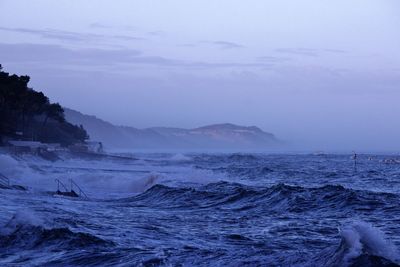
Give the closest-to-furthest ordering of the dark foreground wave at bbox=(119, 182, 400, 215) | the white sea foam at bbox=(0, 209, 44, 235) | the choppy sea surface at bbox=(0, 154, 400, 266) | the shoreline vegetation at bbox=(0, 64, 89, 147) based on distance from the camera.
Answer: the choppy sea surface at bbox=(0, 154, 400, 266) → the white sea foam at bbox=(0, 209, 44, 235) → the dark foreground wave at bbox=(119, 182, 400, 215) → the shoreline vegetation at bbox=(0, 64, 89, 147)

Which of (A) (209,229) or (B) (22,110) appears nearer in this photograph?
(A) (209,229)

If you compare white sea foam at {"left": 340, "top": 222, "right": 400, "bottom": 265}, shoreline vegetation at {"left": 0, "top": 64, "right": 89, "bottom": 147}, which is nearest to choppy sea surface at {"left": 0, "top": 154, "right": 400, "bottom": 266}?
white sea foam at {"left": 340, "top": 222, "right": 400, "bottom": 265}

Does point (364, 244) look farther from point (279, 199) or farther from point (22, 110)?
point (22, 110)

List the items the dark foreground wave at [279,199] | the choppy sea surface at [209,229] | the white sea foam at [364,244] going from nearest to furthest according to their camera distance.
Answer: the white sea foam at [364,244], the choppy sea surface at [209,229], the dark foreground wave at [279,199]

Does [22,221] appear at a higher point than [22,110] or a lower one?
lower

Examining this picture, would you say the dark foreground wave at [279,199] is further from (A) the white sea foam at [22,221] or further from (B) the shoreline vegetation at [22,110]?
(B) the shoreline vegetation at [22,110]

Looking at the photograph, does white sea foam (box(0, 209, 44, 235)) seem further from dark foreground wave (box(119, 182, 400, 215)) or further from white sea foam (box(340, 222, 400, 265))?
dark foreground wave (box(119, 182, 400, 215))

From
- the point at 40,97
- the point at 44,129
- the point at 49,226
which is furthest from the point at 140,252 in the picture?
the point at 44,129

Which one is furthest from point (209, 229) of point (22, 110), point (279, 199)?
point (22, 110)

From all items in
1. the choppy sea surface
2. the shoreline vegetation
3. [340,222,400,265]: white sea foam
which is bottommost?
the choppy sea surface

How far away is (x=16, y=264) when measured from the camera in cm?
1123

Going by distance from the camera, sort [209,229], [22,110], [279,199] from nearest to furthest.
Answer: [209,229] → [279,199] → [22,110]

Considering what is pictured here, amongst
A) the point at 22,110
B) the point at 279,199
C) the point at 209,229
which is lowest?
the point at 209,229

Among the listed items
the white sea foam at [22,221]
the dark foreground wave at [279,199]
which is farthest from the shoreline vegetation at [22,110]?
the white sea foam at [22,221]
